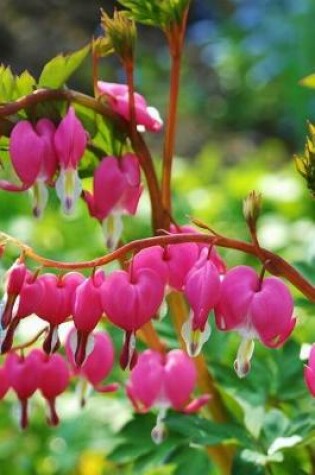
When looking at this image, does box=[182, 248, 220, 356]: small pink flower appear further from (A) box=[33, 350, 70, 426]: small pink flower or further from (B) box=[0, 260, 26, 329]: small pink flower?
(A) box=[33, 350, 70, 426]: small pink flower

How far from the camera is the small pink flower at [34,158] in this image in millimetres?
1195

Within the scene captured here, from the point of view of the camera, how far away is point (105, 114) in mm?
1281

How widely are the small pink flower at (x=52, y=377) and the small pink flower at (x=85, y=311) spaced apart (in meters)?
0.24

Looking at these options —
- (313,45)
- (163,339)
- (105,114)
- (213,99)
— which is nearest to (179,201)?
(163,339)

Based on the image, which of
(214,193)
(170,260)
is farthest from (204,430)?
(214,193)

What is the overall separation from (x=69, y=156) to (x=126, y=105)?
133mm

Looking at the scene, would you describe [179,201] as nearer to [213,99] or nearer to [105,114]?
[105,114]

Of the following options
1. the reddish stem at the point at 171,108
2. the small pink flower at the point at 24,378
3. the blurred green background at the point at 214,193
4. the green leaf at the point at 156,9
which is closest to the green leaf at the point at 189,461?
the blurred green background at the point at 214,193

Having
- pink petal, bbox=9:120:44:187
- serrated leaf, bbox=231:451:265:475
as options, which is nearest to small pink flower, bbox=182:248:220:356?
pink petal, bbox=9:120:44:187

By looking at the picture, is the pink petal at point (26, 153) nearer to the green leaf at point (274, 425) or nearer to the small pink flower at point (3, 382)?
the small pink flower at point (3, 382)

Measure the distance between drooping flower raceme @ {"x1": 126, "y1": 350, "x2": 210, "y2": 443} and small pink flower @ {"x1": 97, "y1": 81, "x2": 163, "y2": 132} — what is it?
0.28 meters

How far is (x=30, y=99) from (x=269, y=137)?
487 cm

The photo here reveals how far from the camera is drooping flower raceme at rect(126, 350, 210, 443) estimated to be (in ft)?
4.53

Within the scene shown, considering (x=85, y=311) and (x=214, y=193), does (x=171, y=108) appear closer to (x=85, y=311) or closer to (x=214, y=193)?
(x=85, y=311)
